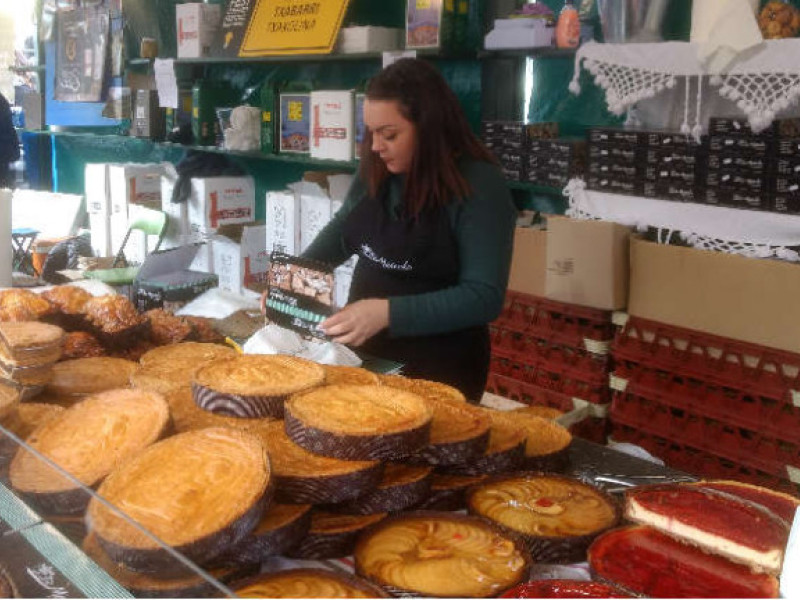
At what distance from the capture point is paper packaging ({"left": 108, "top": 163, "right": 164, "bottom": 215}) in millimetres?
5867

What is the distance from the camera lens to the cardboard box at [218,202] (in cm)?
543

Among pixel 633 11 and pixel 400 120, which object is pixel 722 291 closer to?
pixel 633 11

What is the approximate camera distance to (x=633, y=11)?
3.28 metres

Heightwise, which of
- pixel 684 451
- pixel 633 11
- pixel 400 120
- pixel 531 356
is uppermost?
pixel 633 11

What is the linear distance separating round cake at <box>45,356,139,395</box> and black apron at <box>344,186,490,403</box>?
0.81 meters

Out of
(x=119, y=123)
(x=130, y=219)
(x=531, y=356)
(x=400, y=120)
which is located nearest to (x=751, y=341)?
(x=531, y=356)

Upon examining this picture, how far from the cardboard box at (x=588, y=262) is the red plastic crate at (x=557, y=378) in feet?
1.08

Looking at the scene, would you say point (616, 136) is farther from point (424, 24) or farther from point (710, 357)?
point (424, 24)

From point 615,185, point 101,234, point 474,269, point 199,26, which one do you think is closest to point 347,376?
point 474,269

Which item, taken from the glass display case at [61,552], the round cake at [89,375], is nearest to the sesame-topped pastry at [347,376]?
the round cake at [89,375]

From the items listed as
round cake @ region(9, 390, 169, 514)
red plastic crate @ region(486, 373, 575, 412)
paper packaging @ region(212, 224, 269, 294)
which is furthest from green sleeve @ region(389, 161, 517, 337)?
paper packaging @ region(212, 224, 269, 294)

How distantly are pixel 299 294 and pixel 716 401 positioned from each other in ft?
5.70

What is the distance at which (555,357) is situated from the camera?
3.83 metres

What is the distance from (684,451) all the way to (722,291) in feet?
2.21
